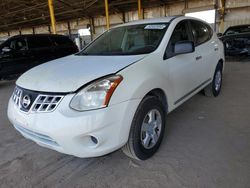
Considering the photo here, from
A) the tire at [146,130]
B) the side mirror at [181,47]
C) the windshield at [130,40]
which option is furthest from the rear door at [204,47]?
the tire at [146,130]

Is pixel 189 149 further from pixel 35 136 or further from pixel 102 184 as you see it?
pixel 35 136

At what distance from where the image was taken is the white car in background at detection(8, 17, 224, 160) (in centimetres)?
174

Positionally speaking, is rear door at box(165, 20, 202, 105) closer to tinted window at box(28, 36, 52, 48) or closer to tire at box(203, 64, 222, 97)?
tire at box(203, 64, 222, 97)

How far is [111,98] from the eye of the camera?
177 centimetres

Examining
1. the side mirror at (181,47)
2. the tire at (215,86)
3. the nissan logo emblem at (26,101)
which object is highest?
the side mirror at (181,47)

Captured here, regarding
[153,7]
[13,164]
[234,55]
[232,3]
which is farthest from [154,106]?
[153,7]

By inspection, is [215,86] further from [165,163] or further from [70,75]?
[70,75]

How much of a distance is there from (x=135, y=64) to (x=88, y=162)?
47.9 inches

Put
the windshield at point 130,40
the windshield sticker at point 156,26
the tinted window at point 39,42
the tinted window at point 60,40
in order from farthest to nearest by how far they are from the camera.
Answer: the tinted window at point 60,40, the tinted window at point 39,42, the windshield sticker at point 156,26, the windshield at point 130,40

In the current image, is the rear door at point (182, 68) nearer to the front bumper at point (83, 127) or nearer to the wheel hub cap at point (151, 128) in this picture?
the wheel hub cap at point (151, 128)

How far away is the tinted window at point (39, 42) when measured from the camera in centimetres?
689

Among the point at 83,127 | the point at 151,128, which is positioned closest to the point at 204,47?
the point at 151,128

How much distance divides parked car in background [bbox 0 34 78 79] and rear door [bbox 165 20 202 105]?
18.2 ft

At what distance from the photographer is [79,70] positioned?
2.10m
